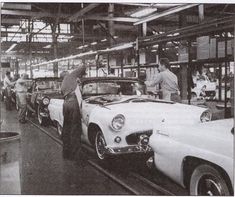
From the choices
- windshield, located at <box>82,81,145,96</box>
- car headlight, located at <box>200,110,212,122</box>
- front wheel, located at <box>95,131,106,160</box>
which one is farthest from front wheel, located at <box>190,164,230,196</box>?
windshield, located at <box>82,81,145,96</box>

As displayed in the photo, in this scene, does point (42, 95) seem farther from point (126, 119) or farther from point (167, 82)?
point (126, 119)

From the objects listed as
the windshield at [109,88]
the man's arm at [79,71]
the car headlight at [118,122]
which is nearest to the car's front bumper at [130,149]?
the car headlight at [118,122]

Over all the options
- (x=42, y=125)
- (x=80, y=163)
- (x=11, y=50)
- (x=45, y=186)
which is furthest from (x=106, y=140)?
(x=11, y=50)

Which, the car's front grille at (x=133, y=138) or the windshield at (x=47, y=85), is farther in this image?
the windshield at (x=47, y=85)

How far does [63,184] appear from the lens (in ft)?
10.5

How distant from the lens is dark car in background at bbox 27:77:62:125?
248 inches

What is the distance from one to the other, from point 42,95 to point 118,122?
10.5 feet

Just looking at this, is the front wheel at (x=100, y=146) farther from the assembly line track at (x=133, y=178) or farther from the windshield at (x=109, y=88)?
the windshield at (x=109, y=88)

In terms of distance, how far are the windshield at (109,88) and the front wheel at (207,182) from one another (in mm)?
2231

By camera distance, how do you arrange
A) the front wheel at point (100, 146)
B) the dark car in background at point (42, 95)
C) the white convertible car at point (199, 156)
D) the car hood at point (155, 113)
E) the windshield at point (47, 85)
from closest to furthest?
the white convertible car at point (199, 156) → the car hood at point (155, 113) → the front wheel at point (100, 146) → the dark car in background at point (42, 95) → the windshield at point (47, 85)

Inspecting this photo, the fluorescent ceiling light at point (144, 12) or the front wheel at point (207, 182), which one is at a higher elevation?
the fluorescent ceiling light at point (144, 12)

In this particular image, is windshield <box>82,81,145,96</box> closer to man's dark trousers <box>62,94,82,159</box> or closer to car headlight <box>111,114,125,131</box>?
man's dark trousers <box>62,94,82,159</box>

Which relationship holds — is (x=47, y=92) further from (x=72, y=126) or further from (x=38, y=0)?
(x=38, y=0)

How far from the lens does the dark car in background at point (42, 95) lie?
6311mm
